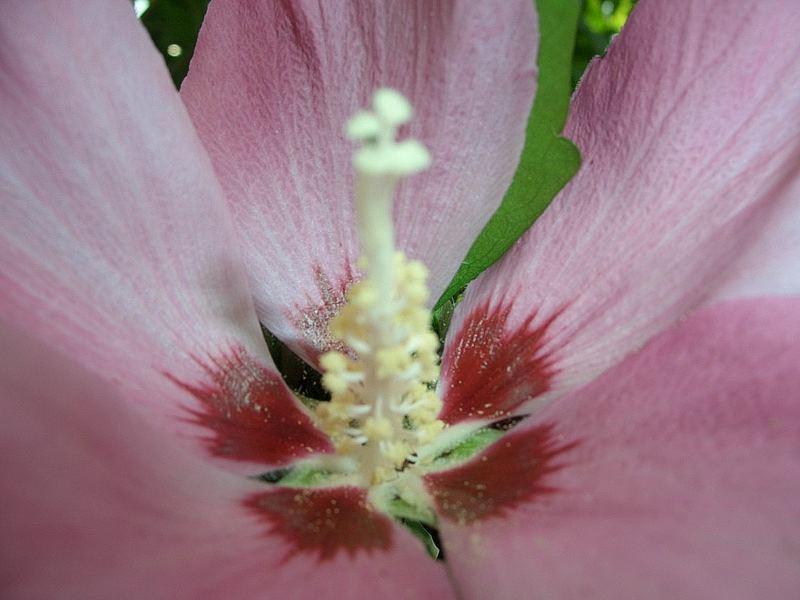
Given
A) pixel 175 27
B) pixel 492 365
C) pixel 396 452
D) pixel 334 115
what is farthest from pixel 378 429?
pixel 175 27

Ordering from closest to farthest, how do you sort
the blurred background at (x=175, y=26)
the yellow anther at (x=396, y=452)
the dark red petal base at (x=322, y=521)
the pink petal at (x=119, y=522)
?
the pink petal at (x=119, y=522), the dark red petal base at (x=322, y=521), the yellow anther at (x=396, y=452), the blurred background at (x=175, y=26)

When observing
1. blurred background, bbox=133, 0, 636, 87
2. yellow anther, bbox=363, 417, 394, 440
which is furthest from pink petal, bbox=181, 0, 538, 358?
blurred background, bbox=133, 0, 636, 87

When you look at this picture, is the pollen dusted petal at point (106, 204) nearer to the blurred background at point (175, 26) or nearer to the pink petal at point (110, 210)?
the pink petal at point (110, 210)

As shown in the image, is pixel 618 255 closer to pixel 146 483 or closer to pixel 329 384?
pixel 329 384

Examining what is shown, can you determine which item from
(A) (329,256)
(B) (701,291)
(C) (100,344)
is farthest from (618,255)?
(C) (100,344)

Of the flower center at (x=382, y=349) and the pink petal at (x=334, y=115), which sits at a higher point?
the pink petal at (x=334, y=115)

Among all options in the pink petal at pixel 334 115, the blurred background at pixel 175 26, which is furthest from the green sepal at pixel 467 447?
the blurred background at pixel 175 26

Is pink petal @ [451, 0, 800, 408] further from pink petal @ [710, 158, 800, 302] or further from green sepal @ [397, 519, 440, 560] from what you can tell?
green sepal @ [397, 519, 440, 560]
